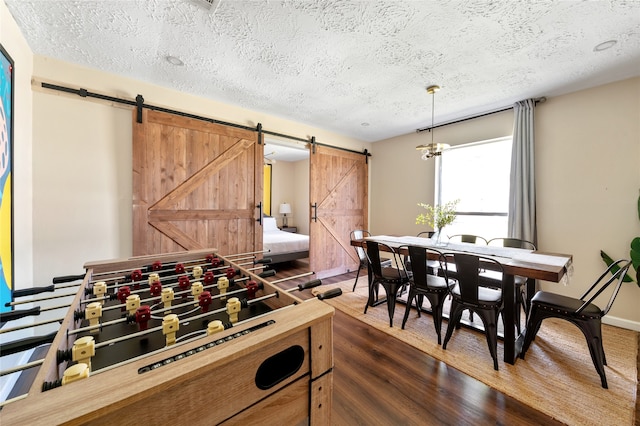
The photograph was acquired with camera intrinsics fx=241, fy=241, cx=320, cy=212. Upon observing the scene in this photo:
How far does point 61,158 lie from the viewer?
231cm

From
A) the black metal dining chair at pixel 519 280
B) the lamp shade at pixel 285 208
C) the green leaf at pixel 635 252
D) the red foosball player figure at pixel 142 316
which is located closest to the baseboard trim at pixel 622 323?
the green leaf at pixel 635 252

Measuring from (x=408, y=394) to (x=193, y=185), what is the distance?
120 inches

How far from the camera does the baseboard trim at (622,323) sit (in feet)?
8.36

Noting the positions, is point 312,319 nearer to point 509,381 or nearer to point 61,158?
point 509,381

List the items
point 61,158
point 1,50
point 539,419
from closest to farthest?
point 539,419 → point 1,50 → point 61,158

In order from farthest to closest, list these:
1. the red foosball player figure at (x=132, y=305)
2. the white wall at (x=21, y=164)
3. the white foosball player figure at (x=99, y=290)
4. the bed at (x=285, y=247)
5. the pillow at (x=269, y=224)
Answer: the pillow at (x=269, y=224)
the bed at (x=285, y=247)
the white wall at (x=21, y=164)
the white foosball player figure at (x=99, y=290)
the red foosball player figure at (x=132, y=305)

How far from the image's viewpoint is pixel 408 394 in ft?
5.42

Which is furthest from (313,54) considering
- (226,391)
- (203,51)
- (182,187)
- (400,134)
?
(400,134)

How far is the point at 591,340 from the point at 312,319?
2.29 meters

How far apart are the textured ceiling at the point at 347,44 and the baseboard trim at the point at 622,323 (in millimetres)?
2609

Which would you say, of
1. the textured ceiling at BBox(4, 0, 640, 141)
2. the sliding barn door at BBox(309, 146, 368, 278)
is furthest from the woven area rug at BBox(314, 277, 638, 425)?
the textured ceiling at BBox(4, 0, 640, 141)

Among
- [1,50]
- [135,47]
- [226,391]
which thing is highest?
[135,47]

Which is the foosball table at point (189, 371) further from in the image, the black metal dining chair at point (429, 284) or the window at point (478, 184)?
the window at point (478, 184)

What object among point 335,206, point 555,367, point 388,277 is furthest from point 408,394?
point 335,206
